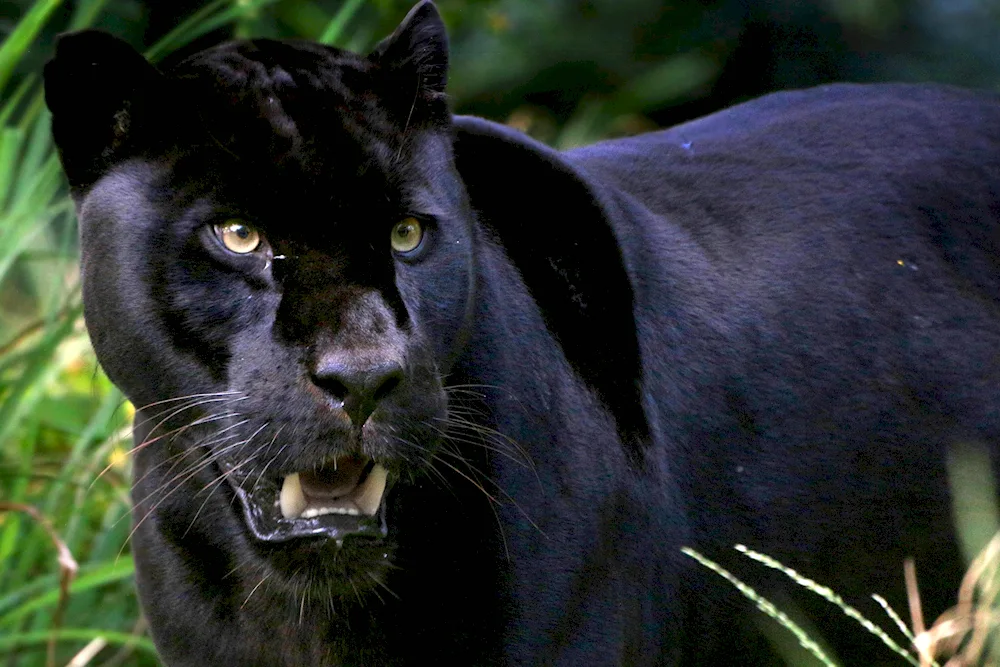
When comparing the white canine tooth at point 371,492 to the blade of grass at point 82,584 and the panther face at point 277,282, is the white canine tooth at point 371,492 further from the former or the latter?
the blade of grass at point 82,584

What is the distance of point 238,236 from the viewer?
2.04 m

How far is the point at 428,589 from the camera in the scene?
2238mm

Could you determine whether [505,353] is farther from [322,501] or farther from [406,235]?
[322,501]

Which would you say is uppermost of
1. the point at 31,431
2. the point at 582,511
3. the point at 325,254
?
the point at 325,254

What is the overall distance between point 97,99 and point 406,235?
0.53 meters

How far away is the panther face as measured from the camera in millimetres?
1961

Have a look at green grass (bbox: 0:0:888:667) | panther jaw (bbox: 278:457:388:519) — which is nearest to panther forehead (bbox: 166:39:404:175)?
panther jaw (bbox: 278:457:388:519)

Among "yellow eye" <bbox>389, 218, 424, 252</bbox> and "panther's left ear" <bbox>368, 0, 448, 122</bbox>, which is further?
"panther's left ear" <bbox>368, 0, 448, 122</bbox>

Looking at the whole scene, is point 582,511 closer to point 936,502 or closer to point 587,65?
point 936,502

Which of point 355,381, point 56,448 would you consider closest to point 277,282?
point 355,381

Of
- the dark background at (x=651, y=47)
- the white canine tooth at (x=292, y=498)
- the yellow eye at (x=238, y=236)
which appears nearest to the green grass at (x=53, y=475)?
the white canine tooth at (x=292, y=498)

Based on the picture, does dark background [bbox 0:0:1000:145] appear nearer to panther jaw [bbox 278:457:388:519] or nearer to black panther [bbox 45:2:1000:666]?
black panther [bbox 45:2:1000:666]

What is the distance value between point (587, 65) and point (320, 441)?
5000 millimetres

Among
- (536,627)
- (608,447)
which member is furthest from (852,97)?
(536,627)
